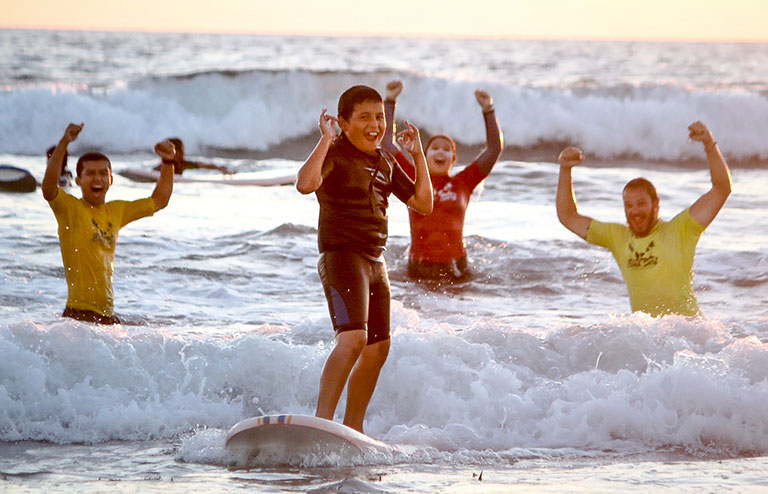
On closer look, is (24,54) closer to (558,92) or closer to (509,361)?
(558,92)

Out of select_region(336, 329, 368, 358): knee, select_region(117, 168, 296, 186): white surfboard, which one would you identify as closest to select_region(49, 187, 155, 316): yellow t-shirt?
select_region(336, 329, 368, 358): knee

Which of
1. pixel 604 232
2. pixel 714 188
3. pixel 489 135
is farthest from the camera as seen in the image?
pixel 489 135

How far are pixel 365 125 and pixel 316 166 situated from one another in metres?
0.44

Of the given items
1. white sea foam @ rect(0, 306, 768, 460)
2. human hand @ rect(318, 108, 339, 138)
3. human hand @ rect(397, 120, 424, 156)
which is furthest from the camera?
white sea foam @ rect(0, 306, 768, 460)

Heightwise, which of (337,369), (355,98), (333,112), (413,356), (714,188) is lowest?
(413,356)

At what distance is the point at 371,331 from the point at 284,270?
18.9 ft

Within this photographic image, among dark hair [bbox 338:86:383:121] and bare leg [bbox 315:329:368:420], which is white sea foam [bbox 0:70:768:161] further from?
bare leg [bbox 315:329:368:420]

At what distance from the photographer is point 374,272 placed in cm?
556

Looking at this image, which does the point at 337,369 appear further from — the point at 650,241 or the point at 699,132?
the point at 650,241

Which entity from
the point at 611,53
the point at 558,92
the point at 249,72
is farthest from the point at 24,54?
the point at 611,53

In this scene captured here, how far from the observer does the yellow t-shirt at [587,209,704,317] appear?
7496 mm

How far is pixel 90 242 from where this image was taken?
740cm

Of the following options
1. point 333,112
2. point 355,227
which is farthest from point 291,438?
point 333,112

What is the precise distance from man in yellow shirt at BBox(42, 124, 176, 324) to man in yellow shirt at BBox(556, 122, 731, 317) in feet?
9.53
